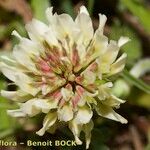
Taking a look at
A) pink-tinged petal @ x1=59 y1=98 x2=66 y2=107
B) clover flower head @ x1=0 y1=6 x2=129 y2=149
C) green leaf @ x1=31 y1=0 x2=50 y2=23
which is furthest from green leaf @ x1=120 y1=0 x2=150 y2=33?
pink-tinged petal @ x1=59 y1=98 x2=66 y2=107

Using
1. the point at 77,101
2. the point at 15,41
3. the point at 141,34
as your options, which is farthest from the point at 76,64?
the point at 141,34

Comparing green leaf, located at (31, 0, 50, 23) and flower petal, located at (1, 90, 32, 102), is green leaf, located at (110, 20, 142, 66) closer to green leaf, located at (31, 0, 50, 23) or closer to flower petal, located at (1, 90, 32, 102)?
green leaf, located at (31, 0, 50, 23)

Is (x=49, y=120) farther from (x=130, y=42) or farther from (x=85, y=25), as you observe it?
(x=130, y=42)

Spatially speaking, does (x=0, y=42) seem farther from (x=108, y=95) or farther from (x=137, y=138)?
(x=108, y=95)

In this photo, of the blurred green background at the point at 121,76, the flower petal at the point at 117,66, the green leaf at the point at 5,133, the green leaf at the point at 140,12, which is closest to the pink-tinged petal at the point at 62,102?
the flower petal at the point at 117,66

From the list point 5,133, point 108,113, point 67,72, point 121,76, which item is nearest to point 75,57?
point 67,72

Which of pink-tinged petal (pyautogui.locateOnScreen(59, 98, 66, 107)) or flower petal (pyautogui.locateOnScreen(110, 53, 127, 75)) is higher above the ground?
flower petal (pyautogui.locateOnScreen(110, 53, 127, 75))

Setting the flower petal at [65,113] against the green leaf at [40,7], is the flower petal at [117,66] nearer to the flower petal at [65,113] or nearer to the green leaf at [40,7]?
the flower petal at [65,113]
